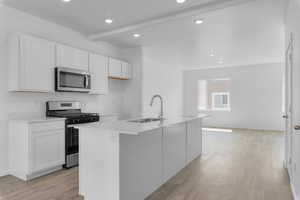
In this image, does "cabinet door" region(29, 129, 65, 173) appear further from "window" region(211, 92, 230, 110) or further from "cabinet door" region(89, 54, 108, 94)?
"window" region(211, 92, 230, 110)

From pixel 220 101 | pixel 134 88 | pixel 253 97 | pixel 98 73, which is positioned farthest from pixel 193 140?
pixel 220 101

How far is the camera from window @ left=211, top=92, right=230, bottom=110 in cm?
850

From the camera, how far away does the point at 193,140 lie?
3.78m

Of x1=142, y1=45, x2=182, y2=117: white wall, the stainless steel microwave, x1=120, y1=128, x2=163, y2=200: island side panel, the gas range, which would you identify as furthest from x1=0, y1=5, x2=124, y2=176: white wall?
x1=120, y1=128, x2=163, y2=200: island side panel

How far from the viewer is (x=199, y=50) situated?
5.65 metres

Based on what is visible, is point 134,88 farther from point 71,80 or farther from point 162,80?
point 162,80

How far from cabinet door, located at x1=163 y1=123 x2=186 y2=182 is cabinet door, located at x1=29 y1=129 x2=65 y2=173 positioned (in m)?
1.78

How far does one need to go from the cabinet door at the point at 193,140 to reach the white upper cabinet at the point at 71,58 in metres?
2.40

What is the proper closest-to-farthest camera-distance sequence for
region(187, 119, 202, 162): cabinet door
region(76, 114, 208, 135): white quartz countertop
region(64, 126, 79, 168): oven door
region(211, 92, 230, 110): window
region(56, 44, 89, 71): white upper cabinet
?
region(76, 114, 208, 135): white quartz countertop < region(64, 126, 79, 168): oven door < region(56, 44, 89, 71): white upper cabinet < region(187, 119, 202, 162): cabinet door < region(211, 92, 230, 110): window

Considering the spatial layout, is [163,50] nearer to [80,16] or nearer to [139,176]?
[80,16]

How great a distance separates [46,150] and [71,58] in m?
1.71

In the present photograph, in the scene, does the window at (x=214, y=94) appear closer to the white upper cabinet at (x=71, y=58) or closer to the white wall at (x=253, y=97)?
the white wall at (x=253, y=97)

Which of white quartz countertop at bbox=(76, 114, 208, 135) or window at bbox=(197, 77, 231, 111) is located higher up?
window at bbox=(197, 77, 231, 111)

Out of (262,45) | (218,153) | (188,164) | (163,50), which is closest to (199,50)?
(163,50)
